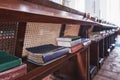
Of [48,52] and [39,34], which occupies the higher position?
[39,34]

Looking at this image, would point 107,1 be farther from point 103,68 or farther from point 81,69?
point 81,69

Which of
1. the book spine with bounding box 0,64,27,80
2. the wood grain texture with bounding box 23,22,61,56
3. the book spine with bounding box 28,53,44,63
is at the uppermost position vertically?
the wood grain texture with bounding box 23,22,61,56

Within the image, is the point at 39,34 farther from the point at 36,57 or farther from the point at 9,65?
the point at 9,65

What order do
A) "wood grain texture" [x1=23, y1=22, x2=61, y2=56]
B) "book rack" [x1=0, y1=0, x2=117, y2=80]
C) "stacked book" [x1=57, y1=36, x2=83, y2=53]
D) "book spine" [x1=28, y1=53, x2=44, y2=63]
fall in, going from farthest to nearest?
"stacked book" [x1=57, y1=36, x2=83, y2=53]
"wood grain texture" [x1=23, y1=22, x2=61, y2=56]
"book spine" [x1=28, y1=53, x2=44, y2=63]
"book rack" [x1=0, y1=0, x2=117, y2=80]

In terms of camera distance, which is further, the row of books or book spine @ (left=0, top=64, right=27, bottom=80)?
the row of books

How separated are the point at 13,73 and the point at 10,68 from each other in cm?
2

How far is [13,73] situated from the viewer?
0.56m

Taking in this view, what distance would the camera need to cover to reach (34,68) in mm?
721

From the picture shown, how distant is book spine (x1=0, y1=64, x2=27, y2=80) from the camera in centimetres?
52

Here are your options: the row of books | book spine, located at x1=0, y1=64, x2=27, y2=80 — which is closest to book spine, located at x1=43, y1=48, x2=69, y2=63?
the row of books

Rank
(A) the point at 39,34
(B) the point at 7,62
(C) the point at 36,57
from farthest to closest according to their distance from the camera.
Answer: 1. (A) the point at 39,34
2. (C) the point at 36,57
3. (B) the point at 7,62

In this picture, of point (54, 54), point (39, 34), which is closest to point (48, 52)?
point (54, 54)

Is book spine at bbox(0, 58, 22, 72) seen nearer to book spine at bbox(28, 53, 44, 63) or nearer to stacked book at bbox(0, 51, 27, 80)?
stacked book at bbox(0, 51, 27, 80)

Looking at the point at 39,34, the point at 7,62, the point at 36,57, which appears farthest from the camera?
the point at 39,34
